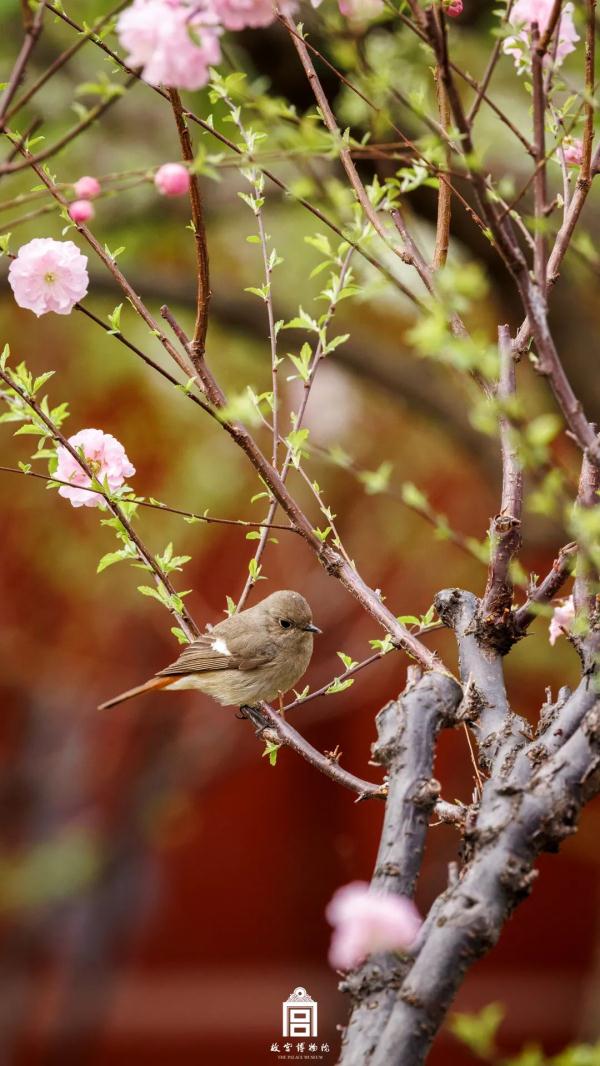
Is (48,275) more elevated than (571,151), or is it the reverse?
(571,151)

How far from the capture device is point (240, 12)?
1352mm

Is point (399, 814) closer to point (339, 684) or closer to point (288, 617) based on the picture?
point (339, 684)

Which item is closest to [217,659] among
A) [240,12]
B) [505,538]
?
[505,538]

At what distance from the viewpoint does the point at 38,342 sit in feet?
22.3

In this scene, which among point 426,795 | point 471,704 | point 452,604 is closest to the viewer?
point 426,795

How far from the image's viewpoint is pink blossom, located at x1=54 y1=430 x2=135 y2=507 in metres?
1.85

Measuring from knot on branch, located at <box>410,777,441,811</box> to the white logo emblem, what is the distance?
0.91m

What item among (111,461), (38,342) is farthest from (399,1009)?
(38,342)

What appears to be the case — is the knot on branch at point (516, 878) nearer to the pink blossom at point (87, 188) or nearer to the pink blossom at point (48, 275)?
the pink blossom at point (87, 188)

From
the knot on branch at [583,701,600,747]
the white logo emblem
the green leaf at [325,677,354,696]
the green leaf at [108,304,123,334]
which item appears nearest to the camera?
the knot on branch at [583,701,600,747]

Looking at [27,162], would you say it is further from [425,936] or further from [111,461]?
[425,936]

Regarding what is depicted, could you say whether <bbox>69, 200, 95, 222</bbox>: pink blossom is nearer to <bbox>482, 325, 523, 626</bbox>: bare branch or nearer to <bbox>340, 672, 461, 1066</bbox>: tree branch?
<bbox>482, 325, 523, 626</bbox>: bare branch

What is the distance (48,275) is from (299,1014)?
1422mm

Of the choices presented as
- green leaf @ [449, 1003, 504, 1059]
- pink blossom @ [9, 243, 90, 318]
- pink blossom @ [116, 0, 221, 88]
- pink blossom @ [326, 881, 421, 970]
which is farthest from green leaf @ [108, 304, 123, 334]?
green leaf @ [449, 1003, 504, 1059]
